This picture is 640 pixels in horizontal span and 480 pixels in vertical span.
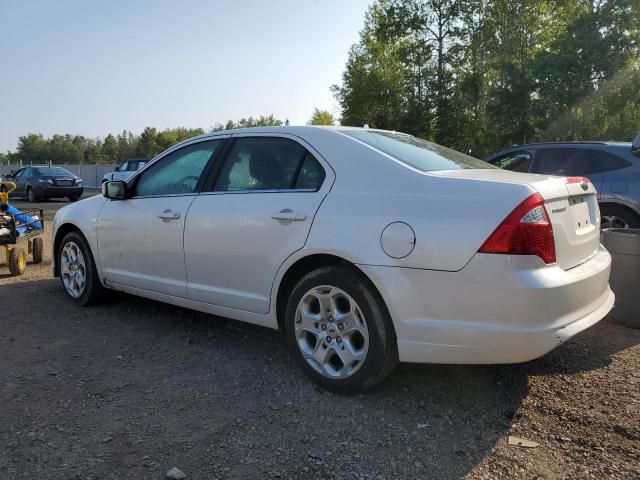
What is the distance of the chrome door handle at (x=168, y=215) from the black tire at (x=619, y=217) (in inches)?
204

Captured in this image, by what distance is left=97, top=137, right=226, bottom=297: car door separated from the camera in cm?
425

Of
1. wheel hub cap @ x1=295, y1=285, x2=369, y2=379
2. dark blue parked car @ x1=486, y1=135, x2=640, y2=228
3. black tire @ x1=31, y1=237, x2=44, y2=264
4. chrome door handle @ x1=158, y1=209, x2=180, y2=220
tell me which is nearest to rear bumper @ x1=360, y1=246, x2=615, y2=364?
wheel hub cap @ x1=295, y1=285, x2=369, y2=379

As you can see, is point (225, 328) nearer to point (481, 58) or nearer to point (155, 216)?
point (155, 216)

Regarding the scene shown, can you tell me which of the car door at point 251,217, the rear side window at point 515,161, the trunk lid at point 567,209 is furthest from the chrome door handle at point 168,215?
the rear side window at point 515,161

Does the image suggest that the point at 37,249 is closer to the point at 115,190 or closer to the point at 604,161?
the point at 115,190

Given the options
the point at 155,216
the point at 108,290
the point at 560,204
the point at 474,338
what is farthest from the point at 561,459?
the point at 108,290

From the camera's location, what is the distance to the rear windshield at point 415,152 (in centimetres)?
341

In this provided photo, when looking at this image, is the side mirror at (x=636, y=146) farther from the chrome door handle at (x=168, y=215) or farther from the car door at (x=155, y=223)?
the chrome door handle at (x=168, y=215)

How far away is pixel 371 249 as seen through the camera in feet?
10.0

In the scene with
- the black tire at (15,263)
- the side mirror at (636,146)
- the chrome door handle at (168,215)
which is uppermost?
the side mirror at (636,146)

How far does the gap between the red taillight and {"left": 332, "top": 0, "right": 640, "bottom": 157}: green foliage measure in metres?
24.6

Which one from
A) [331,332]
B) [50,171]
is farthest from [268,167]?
[50,171]

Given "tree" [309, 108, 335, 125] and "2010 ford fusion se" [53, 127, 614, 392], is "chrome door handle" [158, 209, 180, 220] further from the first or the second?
"tree" [309, 108, 335, 125]

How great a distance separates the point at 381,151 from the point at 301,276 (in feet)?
3.09
